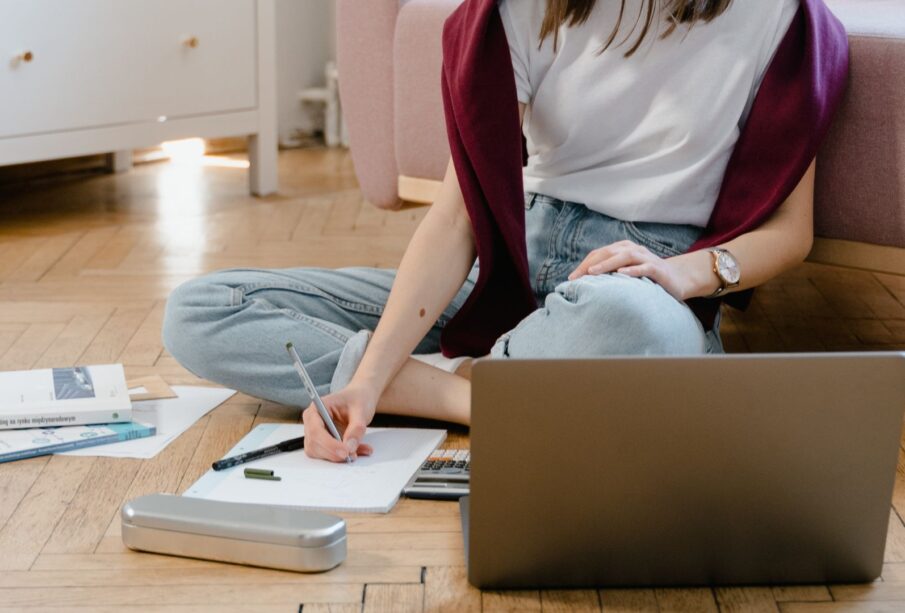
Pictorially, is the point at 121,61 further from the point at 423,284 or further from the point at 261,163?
the point at 423,284

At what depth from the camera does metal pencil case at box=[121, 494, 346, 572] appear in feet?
3.20

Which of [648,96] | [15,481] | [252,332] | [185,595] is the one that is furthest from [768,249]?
[15,481]

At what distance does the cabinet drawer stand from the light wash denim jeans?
3.71 ft

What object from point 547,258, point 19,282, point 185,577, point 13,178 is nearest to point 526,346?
point 547,258

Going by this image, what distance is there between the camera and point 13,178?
9.21 ft

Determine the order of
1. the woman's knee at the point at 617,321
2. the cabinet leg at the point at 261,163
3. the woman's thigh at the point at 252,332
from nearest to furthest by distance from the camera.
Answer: the woman's knee at the point at 617,321 < the woman's thigh at the point at 252,332 < the cabinet leg at the point at 261,163

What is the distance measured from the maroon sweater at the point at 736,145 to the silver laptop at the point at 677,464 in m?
0.36

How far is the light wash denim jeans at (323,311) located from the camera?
126 cm

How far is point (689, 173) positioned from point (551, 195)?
0.15 m

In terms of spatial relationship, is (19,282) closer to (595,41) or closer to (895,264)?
(595,41)

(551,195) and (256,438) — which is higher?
(551,195)

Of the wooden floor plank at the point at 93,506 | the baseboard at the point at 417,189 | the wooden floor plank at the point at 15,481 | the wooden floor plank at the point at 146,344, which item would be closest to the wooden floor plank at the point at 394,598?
the wooden floor plank at the point at 93,506

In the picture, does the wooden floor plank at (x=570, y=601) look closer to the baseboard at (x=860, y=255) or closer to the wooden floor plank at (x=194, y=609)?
the wooden floor plank at (x=194, y=609)

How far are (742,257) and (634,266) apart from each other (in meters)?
0.15
